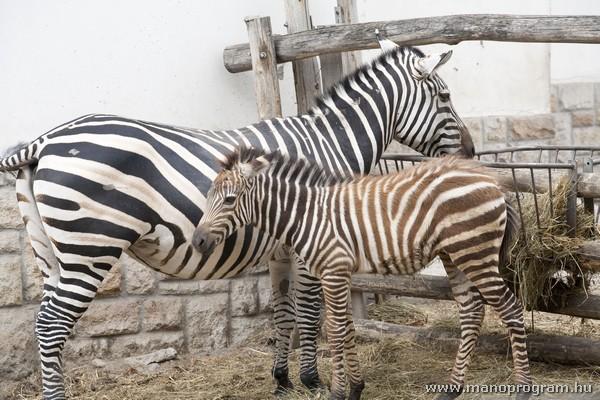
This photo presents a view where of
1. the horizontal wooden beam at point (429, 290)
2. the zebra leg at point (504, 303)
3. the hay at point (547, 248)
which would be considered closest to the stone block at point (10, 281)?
the horizontal wooden beam at point (429, 290)

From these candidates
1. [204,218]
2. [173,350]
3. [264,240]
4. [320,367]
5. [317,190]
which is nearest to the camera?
[204,218]

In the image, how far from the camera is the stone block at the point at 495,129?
8.00m

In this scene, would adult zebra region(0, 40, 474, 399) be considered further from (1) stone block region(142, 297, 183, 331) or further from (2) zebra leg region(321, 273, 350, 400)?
(1) stone block region(142, 297, 183, 331)

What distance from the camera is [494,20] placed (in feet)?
A: 17.1

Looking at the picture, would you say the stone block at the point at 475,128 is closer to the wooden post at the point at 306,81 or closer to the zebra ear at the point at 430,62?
the wooden post at the point at 306,81

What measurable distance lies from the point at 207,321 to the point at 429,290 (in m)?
1.73

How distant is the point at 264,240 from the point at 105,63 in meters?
1.96

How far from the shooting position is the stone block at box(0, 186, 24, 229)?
19.6 ft

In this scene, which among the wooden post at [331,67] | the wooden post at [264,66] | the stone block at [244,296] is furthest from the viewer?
the stone block at [244,296]

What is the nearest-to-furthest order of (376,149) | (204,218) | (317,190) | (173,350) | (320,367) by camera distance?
(204,218), (317,190), (376,149), (320,367), (173,350)

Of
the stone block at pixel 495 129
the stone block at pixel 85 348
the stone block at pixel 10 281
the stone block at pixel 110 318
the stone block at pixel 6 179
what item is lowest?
the stone block at pixel 85 348

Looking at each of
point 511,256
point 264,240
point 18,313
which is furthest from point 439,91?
point 18,313

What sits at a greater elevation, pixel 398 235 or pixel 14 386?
pixel 398 235

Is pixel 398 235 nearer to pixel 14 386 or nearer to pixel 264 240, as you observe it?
pixel 264 240
